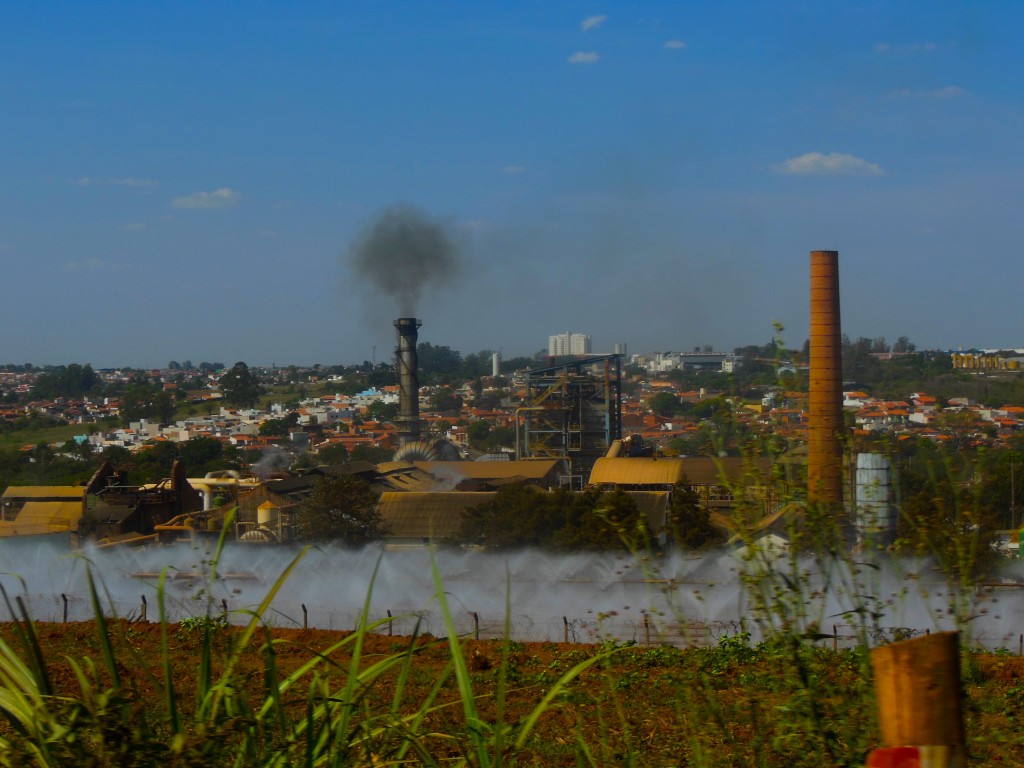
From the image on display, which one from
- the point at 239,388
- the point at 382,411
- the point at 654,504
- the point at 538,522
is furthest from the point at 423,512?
the point at 239,388

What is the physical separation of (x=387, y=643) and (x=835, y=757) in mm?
5229

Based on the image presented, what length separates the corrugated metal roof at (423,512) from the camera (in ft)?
59.0

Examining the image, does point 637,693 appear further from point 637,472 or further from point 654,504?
point 637,472

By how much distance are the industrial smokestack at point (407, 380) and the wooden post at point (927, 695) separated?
3167 cm

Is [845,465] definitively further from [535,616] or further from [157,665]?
[535,616]

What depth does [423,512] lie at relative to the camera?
1917 cm

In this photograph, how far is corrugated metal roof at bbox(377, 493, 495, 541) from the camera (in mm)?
17969

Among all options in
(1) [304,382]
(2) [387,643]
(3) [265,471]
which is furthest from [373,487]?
(1) [304,382]

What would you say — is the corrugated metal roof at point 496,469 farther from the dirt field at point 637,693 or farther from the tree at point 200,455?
the dirt field at point 637,693

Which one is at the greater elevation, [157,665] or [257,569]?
[157,665]

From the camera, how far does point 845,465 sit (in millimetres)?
2535

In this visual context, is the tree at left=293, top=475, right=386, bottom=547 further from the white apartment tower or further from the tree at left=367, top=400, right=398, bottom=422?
the white apartment tower

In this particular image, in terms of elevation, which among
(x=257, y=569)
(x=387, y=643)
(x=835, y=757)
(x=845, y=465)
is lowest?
(x=257, y=569)

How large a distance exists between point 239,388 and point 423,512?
50.0 meters
